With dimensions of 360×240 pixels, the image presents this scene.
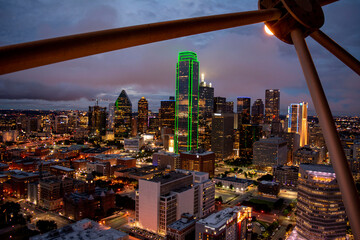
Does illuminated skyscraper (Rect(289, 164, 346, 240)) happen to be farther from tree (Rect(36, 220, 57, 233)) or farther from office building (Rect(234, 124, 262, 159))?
office building (Rect(234, 124, 262, 159))

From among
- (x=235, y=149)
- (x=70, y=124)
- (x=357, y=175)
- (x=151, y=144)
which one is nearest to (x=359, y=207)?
(x=357, y=175)

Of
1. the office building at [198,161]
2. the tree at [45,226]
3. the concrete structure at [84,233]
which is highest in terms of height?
the office building at [198,161]

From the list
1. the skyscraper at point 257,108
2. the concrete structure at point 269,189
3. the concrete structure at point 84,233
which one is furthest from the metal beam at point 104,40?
the skyscraper at point 257,108

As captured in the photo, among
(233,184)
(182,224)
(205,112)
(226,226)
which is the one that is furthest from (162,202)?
(205,112)

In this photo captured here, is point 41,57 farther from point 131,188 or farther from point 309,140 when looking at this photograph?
point 309,140

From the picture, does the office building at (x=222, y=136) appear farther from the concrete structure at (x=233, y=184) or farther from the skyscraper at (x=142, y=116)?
the skyscraper at (x=142, y=116)

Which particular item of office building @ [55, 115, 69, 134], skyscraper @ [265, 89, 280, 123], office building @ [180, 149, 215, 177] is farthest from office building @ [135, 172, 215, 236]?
skyscraper @ [265, 89, 280, 123]

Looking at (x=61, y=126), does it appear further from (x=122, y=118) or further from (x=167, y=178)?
(x=167, y=178)
